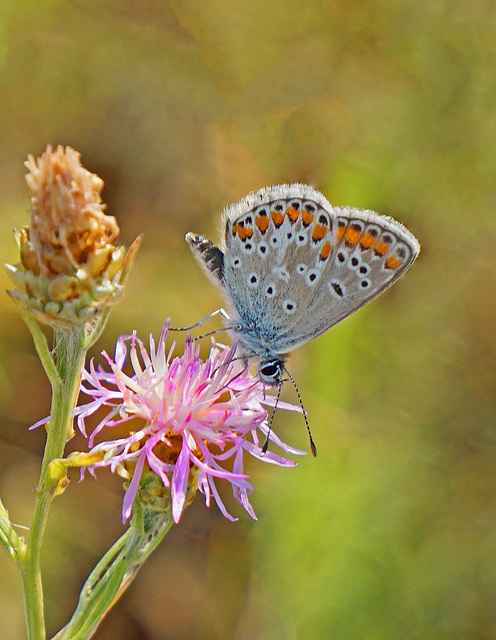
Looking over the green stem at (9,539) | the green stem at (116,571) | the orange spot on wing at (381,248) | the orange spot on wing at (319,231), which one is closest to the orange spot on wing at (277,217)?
the orange spot on wing at (319,231)

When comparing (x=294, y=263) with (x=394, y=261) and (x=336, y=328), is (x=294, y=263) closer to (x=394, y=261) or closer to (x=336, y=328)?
(x=394, y=261)

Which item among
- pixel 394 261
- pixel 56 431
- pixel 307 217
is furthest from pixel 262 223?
pixel 56 431

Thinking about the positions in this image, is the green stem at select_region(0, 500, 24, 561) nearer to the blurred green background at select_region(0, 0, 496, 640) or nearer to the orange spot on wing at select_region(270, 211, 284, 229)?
the orange spot on wing at select_region(270, 211, 284, 229)

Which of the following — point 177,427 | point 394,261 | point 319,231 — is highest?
point 319,231

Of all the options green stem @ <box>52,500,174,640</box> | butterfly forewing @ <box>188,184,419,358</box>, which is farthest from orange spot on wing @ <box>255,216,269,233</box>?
green stem @ <box>52,500,174,640</box>

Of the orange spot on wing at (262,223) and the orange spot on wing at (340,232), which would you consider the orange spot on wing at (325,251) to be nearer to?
the orange spot on wing at (340,232)

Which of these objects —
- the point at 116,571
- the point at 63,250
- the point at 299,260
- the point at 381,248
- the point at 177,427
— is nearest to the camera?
the point at 63,250
